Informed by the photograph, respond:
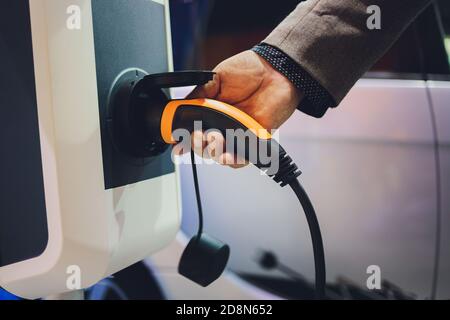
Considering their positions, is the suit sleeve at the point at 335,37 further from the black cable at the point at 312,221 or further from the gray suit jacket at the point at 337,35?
the black cable at the point at 312,221

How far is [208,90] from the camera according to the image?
51 centimetres

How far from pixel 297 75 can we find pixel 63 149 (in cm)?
27

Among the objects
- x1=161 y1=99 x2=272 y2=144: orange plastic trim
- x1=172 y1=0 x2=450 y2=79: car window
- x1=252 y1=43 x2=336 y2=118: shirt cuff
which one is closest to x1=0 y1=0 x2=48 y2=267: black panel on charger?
x1=161 y1=99 x2=272 y2=144: orange plastic trim

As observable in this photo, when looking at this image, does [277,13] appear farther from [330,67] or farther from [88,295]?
[88,295]

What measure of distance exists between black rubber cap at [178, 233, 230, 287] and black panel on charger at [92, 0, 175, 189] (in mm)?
102

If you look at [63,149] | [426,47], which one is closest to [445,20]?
[426,47]

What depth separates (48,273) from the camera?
48 cm

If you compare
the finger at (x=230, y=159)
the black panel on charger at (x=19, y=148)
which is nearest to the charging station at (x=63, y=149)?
the black panel on charger at (x=19, y=148)

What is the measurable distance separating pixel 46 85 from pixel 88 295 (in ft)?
1.89

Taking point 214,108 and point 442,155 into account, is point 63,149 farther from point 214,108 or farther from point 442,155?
point 442,155

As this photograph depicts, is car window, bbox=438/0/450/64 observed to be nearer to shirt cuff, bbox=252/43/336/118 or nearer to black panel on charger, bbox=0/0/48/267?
shirt cuff, bbox=252/43/336/118

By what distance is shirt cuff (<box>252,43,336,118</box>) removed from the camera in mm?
522

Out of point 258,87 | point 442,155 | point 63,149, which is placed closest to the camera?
point 63,149

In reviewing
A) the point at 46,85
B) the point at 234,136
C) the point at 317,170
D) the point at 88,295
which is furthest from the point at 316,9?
the point at 88,295
